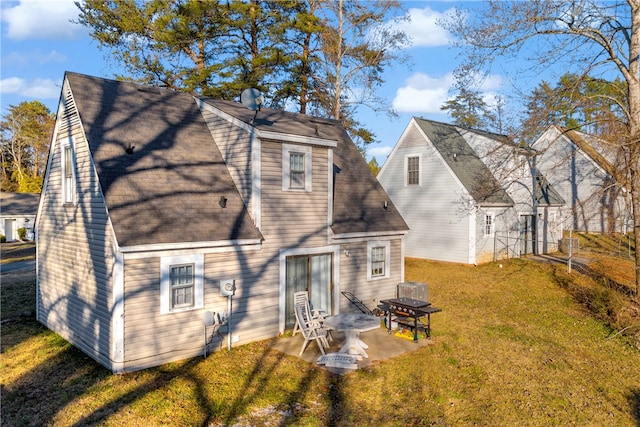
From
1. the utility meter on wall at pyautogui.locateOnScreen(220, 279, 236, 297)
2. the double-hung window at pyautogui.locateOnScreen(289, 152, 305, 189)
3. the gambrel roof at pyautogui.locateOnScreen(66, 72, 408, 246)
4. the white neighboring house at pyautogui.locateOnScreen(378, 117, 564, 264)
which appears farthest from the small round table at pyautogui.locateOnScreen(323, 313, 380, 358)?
the white neighboring house at pyautogui.locateOnScreen(378, 117, 564, 264)

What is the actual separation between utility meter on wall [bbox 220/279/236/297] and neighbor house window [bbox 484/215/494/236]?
16.7m

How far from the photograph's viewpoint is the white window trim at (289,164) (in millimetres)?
11539

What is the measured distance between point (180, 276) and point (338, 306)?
16.9ft

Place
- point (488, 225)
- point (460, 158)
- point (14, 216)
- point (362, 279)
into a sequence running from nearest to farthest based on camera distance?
point (362, 279)
point (488, 225)
point (460, 158)
point (14, 216)

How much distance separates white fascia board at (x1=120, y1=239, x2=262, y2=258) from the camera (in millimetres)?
8711

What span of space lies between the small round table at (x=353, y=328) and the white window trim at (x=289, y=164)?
3727mm

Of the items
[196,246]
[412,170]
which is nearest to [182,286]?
[196,246]

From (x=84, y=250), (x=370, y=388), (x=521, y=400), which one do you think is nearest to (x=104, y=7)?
(x=84, y=250)

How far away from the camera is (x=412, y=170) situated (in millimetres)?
25016

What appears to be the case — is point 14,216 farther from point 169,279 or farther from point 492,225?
point 492,225

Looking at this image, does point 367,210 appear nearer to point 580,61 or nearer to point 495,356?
point 495,356

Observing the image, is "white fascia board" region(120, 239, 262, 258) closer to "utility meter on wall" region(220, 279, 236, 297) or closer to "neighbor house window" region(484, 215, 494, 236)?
"utility meter on wall" region(220, 279, 236, 297)

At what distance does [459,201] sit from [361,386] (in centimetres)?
1615

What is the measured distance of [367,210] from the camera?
1433 cm
